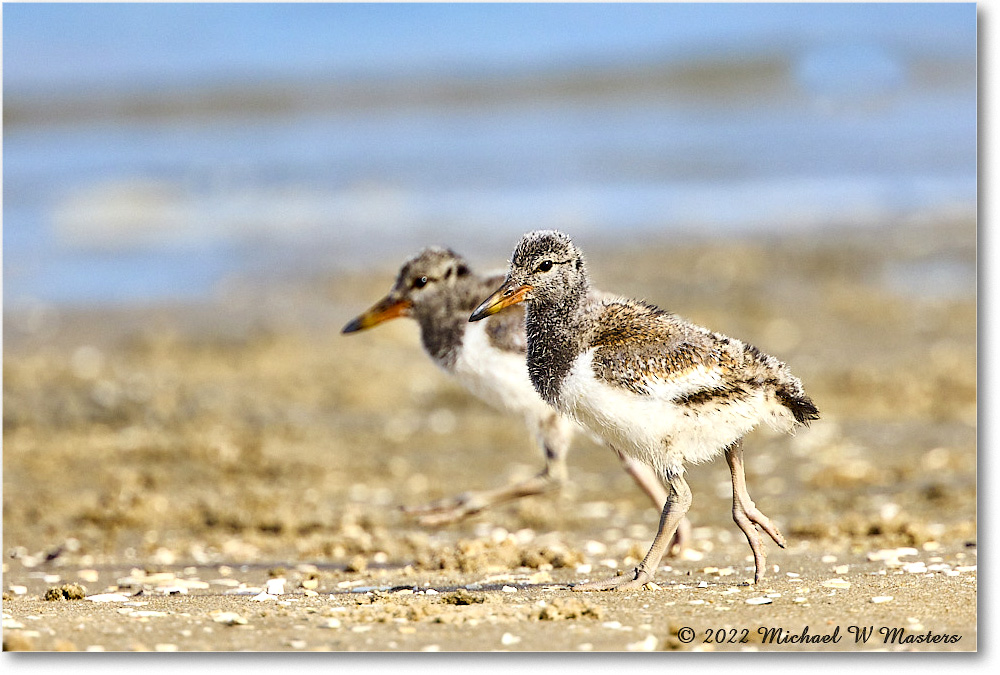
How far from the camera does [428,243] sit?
46.1ft

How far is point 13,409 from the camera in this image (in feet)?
26.0

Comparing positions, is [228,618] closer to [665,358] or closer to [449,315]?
[665,358]

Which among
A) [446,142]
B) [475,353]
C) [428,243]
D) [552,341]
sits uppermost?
[446,142]

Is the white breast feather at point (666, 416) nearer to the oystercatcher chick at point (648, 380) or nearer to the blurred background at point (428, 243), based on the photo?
the oystercatcher chick at point (648, 380)

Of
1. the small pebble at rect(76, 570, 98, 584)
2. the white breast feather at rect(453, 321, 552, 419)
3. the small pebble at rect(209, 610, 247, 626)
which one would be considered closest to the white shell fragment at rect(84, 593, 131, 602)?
the small pebble at rect(76, 570, 98, 584)

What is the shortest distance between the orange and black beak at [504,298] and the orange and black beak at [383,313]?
1587 millimetres

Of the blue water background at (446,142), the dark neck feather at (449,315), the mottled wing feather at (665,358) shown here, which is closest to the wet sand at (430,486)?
the mottled wing feather at (665,358)

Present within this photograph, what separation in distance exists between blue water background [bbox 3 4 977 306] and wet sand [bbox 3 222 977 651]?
1.96 m

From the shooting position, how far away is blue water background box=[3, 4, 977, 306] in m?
12.0

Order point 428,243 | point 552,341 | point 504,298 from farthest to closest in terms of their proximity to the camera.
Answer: point 428,243, point 504,298, point 552,341

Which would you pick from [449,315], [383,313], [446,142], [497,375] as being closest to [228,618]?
[497,375]

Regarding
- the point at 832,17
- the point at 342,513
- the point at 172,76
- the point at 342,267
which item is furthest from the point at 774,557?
the point at 172,76

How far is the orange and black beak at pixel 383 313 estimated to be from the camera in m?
6.47

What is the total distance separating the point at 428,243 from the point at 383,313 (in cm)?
761
